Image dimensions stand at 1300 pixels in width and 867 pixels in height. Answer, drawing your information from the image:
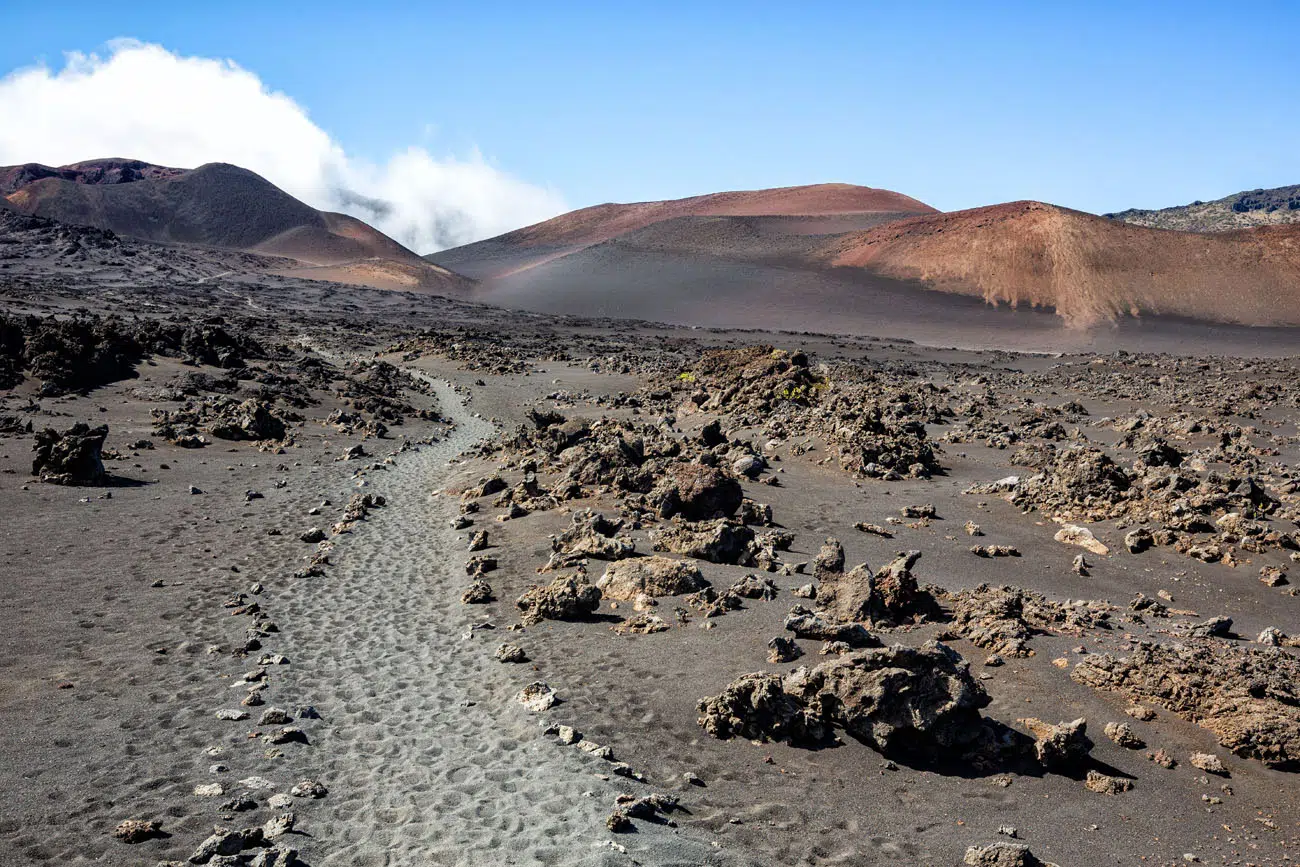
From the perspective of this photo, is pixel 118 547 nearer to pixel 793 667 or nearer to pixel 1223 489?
pixel 793 667

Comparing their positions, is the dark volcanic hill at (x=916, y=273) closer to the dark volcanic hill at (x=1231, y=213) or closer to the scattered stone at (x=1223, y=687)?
the dark volcanic hill at (x=1231, y=213)

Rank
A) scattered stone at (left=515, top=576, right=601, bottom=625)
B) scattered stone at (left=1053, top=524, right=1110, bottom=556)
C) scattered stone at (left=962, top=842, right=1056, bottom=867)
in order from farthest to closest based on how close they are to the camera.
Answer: scattered stone at (left=1053, top=524, right=1110, bottom=556) → scattered stone at (left=515, top=576, right=601, bottom=625) → scattered stone at (left=962, top=842, right=1056, bottom=867)

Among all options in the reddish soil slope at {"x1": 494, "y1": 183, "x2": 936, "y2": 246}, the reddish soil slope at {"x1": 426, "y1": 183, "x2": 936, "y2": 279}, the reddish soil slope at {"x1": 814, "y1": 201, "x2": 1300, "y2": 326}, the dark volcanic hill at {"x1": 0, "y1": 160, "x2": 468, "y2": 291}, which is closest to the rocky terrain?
the reddish soil slope at {"x1": 814, "y1": 201, "x2": 1300, "y2": 326}

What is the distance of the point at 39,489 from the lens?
11.1 m

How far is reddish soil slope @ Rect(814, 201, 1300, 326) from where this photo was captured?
56.8 meters

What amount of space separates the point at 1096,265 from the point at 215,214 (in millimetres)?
107843

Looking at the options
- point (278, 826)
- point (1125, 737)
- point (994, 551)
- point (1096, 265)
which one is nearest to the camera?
point (278, 826)

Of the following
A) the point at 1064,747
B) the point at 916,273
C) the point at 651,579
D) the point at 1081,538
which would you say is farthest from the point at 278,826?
the point at 916,273

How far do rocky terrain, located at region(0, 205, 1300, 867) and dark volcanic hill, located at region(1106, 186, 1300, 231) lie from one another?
79.6m

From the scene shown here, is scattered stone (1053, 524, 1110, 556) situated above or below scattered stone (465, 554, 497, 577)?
above

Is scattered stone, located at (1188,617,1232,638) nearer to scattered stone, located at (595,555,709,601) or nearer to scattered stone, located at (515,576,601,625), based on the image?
scattered stone, located at (595,555,709,601)

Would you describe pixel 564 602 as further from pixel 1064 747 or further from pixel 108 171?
pixel 108 171

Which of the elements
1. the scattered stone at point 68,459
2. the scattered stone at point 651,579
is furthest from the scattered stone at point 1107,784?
the scattered stone at point 68,459

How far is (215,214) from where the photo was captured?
110m
